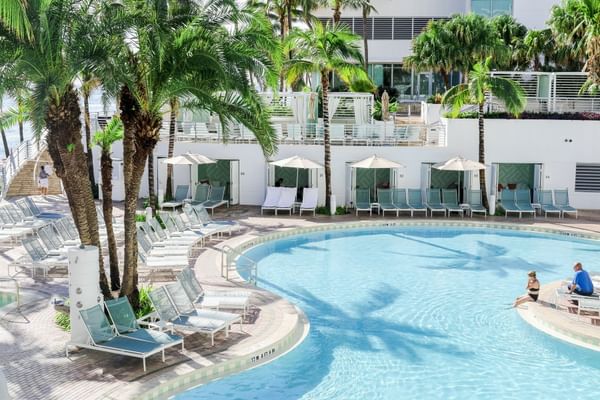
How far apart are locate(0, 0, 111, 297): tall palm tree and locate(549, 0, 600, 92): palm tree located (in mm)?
18138

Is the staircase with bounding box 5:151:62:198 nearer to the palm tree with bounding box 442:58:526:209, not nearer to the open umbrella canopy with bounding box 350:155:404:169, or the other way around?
the open umbrella canopy with bounding box 350:155:404:169

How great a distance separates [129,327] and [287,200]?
1436 centimetres

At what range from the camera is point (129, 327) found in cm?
1122

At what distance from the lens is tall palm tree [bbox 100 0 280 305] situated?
11.9 meters

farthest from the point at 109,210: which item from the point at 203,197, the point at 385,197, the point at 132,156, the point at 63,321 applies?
the point at 385,197

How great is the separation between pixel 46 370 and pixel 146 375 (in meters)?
1.46

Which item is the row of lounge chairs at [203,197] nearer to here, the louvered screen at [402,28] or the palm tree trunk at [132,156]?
the palm tree trunk at [132,156]

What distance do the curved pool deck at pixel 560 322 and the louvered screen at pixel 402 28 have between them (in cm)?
3209

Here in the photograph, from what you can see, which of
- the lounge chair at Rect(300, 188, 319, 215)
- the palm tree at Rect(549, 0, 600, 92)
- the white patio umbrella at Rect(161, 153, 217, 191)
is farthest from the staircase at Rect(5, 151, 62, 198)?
the palm tree at Rect(549, 0, 600, 92)

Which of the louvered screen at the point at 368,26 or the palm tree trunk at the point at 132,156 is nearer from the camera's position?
the palm tree trunk at the point at 132,156

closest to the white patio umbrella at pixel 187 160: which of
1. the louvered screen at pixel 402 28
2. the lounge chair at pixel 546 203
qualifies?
the lounge chair at pixel 546 203

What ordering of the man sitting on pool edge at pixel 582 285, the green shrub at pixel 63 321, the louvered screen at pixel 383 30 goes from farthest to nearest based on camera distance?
1. the louvered screen at pixel 383 30
2. the man sitting on pool edge at pixel 582 285
3. the green shrub at pixel 63 321

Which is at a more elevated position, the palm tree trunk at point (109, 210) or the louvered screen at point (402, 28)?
the louvered screen at point (402, 28)

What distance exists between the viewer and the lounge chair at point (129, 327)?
425 inches
